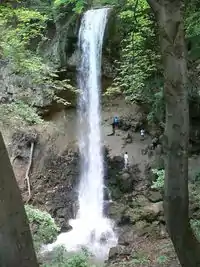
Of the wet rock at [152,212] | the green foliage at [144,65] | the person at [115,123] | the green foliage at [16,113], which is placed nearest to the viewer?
the green foliage at [16,113]

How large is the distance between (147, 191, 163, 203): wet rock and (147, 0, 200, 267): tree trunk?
8.67 meters

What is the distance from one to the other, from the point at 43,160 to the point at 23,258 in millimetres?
11985

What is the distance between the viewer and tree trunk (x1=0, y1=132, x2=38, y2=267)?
251cm

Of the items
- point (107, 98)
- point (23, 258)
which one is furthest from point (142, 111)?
point (23, 258)

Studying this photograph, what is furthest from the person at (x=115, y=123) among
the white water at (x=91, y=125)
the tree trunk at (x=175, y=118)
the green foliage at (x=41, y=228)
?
the tree trunk at (x=175, y=118)

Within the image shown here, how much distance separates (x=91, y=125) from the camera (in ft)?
51.2

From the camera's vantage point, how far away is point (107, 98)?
15.6 m

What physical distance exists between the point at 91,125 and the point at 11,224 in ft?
43.0

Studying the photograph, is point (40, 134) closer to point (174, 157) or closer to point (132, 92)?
point (132, 92)

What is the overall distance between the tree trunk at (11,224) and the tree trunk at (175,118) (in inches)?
53.0

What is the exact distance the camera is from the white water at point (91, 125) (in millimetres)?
12898

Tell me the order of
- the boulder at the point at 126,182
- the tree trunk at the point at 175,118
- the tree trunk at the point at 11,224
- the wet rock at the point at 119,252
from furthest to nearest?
the boulder at the point at 126,182 < the wet rock at the point at 119,252 < the tree trunk at the point at 175,118 < the tree trunk at the point at 11,224

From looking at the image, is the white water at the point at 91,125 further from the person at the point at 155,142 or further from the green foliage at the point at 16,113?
the green foliage at the point at 16,113

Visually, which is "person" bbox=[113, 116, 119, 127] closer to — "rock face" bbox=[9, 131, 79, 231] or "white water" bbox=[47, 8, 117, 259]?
"white water" bbox=[47, 8, 117, 259]
